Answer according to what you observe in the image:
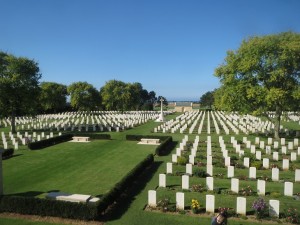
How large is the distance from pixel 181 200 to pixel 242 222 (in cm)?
245

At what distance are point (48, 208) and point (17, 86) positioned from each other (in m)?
27.7

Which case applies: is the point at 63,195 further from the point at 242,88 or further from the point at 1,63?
the point at 1,63

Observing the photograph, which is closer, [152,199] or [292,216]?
[292,216]

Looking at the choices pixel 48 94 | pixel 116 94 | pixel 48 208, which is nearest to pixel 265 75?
pixel 48 208

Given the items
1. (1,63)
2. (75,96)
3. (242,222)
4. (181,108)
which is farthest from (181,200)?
(181,108)

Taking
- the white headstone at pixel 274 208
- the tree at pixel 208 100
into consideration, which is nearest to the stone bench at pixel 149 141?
the white headstone at pixel 274 208

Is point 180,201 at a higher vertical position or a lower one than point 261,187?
lower

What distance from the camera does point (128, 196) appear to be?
1398 cm

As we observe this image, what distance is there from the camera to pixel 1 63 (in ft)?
117

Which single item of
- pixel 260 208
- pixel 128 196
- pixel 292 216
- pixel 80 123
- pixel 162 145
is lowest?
pixel 128 196

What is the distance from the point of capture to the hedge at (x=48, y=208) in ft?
36.7

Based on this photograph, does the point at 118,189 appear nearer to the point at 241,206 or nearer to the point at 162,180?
the point at 162,180

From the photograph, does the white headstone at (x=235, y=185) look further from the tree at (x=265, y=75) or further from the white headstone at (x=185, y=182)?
the tree at (x=265, y=75)

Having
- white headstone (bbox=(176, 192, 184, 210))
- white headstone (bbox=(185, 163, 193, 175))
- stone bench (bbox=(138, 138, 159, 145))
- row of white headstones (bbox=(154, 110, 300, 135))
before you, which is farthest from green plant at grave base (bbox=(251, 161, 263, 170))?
row of white headstones (bbox=(154, 110, 300, 135))
